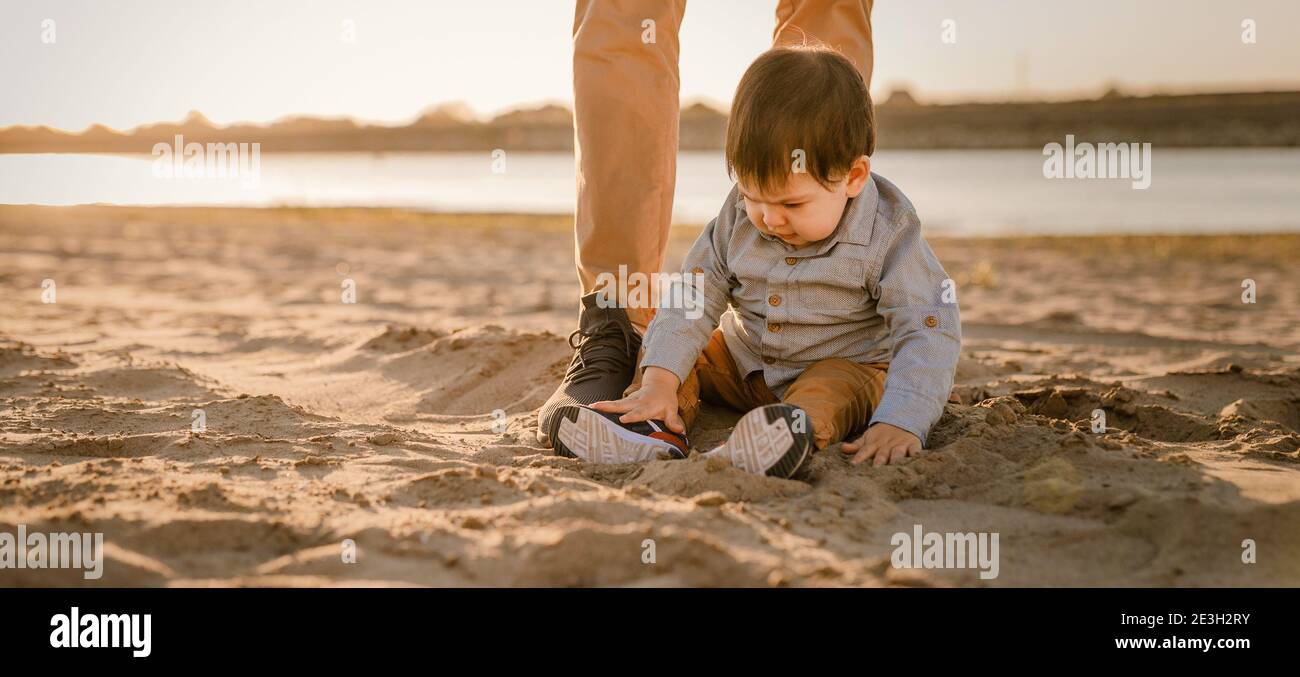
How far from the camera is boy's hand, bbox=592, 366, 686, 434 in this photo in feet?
7.43

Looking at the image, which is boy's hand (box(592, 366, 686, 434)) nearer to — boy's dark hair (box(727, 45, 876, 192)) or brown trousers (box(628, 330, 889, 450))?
brown trousers (box(628, 330, 889, 450))

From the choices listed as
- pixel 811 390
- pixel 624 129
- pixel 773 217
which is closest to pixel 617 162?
pixel 624 129

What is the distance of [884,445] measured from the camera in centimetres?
211

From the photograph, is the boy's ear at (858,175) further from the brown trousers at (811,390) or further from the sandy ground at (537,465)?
the sandy ground at (537,465)

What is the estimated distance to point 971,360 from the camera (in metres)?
3.52

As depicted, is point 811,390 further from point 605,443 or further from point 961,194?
point 961,194

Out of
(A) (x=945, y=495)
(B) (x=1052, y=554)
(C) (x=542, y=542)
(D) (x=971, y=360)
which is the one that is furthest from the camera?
(D) (x=971, y=360)

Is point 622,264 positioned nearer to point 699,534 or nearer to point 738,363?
point 738,363

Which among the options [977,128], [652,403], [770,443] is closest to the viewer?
[770,443]

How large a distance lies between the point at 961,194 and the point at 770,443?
15717 millimetres

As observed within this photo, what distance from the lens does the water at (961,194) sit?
11445mm

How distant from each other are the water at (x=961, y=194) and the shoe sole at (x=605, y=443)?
5.72 m
